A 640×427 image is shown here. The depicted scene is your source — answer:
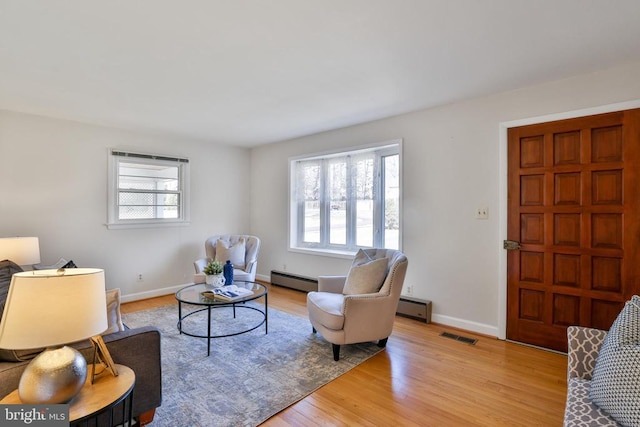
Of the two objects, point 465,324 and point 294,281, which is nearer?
point 465,324

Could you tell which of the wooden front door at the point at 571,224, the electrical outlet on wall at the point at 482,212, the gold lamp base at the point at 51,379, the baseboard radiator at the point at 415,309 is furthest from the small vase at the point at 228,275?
the wooden front door at the point at 571,224

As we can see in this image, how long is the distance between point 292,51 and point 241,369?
2461 millimetres

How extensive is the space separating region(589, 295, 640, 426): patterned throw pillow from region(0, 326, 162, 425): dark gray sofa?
2168 millimetres

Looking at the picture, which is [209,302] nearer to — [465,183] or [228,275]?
[228,275]

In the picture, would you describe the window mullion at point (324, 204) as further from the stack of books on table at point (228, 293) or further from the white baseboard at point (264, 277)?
the stack of books on table at point (228, 293)

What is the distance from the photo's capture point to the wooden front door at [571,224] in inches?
99.3

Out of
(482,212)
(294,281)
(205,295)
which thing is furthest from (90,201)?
(482,212)

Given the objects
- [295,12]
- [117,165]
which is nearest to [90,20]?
[295,12]

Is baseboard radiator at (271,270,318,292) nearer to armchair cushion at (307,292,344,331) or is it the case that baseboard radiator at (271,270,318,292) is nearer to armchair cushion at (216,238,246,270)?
armchair cushion at (216,238,246,270)

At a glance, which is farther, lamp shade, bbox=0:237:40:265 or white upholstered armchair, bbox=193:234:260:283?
white upholstered armchair, bbox=193:234:260:283

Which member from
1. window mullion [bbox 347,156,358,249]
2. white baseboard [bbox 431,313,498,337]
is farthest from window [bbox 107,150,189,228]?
white baseboard [bbox 431,313,498,337]

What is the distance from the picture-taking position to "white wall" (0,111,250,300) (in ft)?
11.9

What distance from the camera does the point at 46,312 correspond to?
1131 mm

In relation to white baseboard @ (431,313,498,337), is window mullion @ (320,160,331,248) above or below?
above
